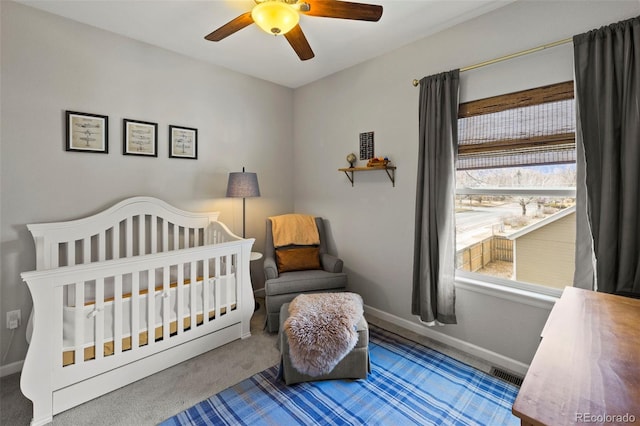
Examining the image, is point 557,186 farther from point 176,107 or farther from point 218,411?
point 176,107

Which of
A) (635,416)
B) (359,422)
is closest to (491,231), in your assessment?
(359,422)

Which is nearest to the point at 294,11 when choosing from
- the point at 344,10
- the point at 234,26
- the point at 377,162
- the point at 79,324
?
the point at 344,10

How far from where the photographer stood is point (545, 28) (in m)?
1.92

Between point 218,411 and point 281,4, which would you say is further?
point 218,411

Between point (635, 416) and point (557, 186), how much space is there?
1747mm

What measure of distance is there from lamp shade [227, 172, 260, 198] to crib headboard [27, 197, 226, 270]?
36 centimetres

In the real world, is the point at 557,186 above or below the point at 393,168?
below

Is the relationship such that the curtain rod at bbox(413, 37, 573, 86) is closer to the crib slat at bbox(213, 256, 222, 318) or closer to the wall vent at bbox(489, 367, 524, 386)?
the wall vent at bbox(489, 367, 524, 386)

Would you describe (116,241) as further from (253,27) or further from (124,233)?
(253,27)

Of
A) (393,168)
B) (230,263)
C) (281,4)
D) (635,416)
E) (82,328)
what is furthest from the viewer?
(393,168)

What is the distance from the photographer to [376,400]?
1820 mm

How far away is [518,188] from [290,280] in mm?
1957

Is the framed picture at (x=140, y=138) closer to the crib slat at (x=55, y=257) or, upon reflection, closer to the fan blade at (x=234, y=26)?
the crib slat at (x=55, y=257)

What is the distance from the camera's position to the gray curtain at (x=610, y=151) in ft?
5.17
